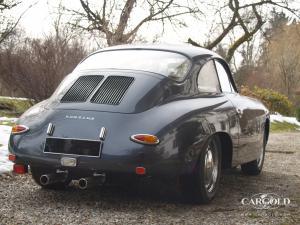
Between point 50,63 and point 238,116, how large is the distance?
905 centimetres

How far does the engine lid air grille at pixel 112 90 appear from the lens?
14.7 feet

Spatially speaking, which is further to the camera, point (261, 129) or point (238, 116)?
point (261, 129)

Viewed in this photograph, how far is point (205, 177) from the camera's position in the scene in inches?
185

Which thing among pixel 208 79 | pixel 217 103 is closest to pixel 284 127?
pixel 208 79

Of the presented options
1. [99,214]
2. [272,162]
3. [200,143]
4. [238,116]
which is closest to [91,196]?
[99,214]

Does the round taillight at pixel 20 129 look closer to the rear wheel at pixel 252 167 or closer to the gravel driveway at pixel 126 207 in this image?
the gravel driveway at pixel 126 207

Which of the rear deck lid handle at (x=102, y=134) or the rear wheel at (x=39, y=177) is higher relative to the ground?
the rear deck lid handle at (x=102, y=134)

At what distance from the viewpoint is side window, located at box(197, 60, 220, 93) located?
16.8ft

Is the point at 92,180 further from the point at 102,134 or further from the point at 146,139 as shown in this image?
the point at 146,139

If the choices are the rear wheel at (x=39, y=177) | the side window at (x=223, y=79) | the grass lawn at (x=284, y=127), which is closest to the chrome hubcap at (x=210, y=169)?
the side window at (x=223, y=79)

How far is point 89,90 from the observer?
4.64 meters

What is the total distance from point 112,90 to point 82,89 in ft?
1.00

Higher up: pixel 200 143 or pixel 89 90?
pixel 89 90

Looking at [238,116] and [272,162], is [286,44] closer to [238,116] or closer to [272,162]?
[272,162]
